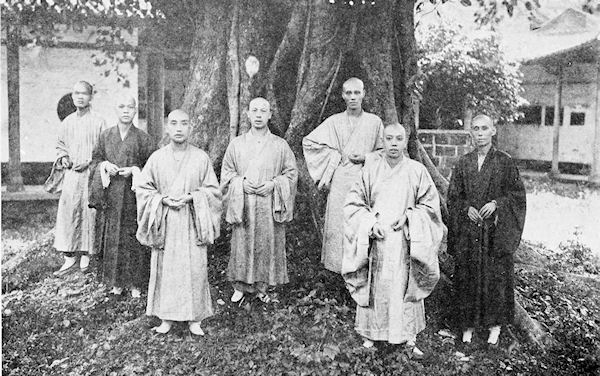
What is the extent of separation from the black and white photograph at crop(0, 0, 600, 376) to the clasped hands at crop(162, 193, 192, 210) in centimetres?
1

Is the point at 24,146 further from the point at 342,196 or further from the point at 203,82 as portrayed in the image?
the point at 342,196

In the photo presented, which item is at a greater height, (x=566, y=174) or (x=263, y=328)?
(x=566, y=174)

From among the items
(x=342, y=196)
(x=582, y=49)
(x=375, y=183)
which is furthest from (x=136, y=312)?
(x=582, y=49)

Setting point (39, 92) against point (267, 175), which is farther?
point (39, 92)

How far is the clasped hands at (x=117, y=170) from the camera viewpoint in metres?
4.88

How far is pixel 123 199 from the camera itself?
4.92 metres

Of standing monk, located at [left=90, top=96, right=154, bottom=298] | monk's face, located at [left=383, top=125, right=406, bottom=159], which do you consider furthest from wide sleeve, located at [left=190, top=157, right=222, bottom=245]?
monk's face, located at [left=383, top=125, right=406, bottom=159]

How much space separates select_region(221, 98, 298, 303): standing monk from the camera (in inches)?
182

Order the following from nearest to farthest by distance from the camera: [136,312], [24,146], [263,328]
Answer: [263,328]
[136,312]
[24,146]

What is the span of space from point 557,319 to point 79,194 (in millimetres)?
4660

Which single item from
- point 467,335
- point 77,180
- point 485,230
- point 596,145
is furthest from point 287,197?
point 596,145

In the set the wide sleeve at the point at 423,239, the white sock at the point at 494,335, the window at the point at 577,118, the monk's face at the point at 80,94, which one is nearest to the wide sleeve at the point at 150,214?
the monk's face at the point at 80,94

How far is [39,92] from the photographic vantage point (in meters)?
5.67

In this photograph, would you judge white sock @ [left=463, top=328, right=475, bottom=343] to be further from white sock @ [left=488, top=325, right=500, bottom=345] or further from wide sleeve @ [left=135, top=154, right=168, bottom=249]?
wide sleeve @ [left=135, top=154, right=168, bottom=249]
